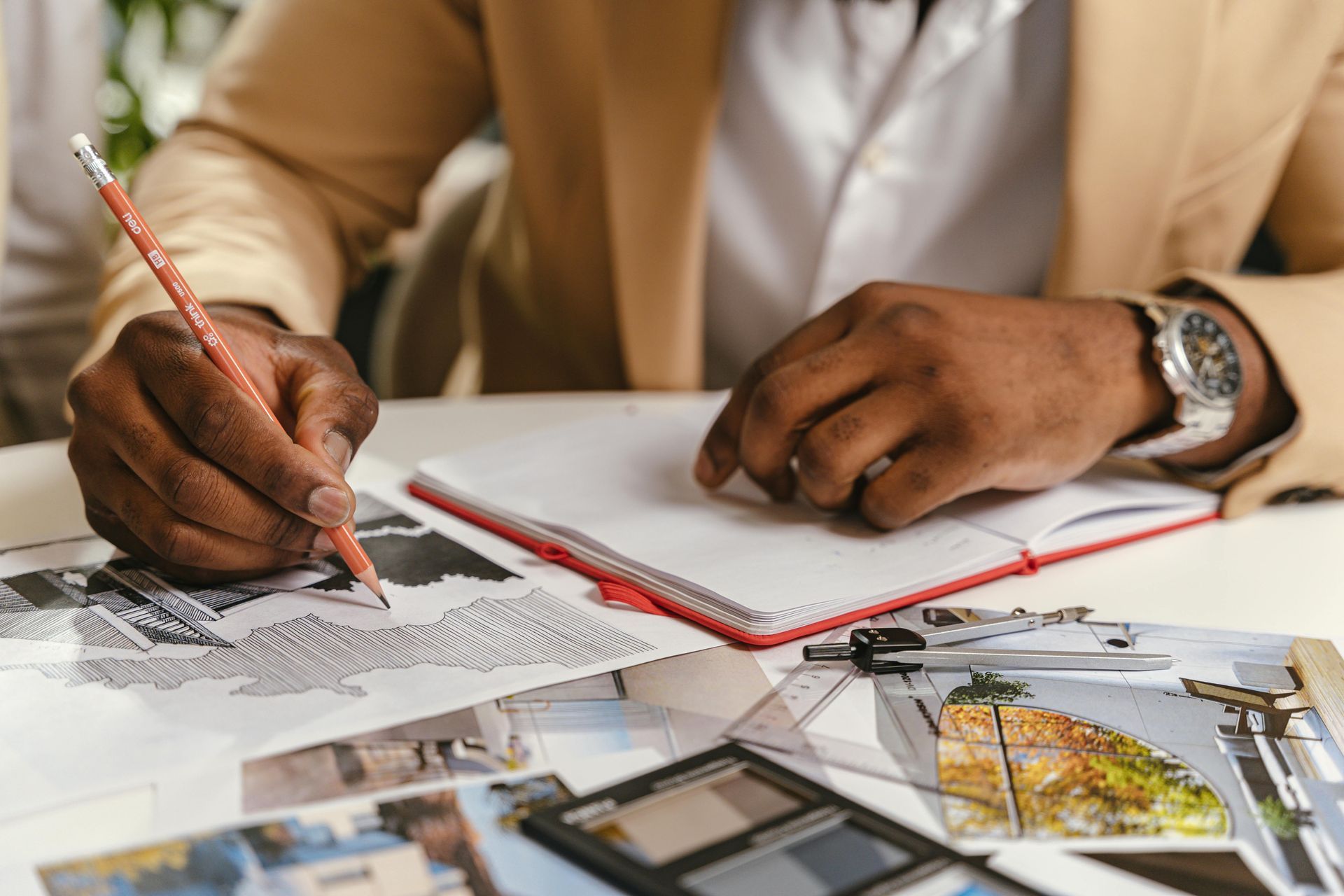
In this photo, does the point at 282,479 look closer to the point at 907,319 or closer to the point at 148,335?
the point at 148,335

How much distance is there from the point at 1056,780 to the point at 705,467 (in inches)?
13.7

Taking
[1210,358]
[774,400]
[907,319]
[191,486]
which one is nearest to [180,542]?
[191,486]

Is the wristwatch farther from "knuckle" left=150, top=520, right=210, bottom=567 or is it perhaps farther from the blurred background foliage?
the blurred background foliage

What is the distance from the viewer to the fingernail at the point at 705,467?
74cm

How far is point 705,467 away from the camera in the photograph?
2.44ft

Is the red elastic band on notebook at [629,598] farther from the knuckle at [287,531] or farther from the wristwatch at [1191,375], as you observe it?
the wristwatch at [1191,375]

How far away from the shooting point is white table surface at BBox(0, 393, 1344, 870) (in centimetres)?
63

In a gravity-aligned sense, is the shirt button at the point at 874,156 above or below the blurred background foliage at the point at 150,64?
below

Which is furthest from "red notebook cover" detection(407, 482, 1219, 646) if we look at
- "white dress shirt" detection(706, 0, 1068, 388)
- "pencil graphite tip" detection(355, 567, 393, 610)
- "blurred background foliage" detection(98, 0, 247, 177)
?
"blurred background foliage" detection(98, 0, 247, 177)

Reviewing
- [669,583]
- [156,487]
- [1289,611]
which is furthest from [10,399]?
[1289,611]

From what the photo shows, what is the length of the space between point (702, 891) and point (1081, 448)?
1.57 ft

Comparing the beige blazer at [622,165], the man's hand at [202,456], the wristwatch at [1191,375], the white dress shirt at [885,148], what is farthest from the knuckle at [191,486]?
the white dress shirt at [885,148]

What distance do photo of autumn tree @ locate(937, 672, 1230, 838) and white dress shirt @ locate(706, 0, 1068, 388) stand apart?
72 cm

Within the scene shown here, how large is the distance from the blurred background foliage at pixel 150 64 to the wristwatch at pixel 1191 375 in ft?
5.80
